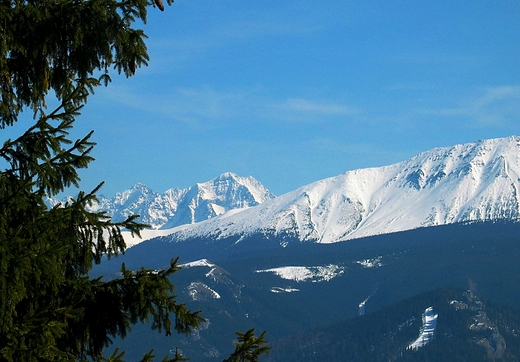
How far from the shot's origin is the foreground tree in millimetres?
10641

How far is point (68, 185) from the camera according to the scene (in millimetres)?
11586

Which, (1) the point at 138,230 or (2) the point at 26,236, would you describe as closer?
(2) the point at 26,236

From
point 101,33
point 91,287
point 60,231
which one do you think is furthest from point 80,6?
point 91,287

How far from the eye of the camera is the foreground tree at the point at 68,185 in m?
10.6

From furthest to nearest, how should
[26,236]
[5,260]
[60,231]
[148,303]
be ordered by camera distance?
[148,303] < [60,231] < [26,236] < [5,260]

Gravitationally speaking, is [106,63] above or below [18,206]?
above

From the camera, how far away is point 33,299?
11156 millimetres

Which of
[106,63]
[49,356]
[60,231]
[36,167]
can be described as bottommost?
[49,356]

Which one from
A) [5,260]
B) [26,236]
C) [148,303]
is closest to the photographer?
[5,260]

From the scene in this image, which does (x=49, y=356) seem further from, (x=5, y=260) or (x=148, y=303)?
(x=148, y=303)

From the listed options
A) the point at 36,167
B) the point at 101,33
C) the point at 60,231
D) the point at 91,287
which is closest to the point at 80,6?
the point at 101,33

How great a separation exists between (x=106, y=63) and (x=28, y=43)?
1.12m

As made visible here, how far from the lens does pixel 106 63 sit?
12250 millimetres

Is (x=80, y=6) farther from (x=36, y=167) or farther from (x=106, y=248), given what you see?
(x=106, y=248)
